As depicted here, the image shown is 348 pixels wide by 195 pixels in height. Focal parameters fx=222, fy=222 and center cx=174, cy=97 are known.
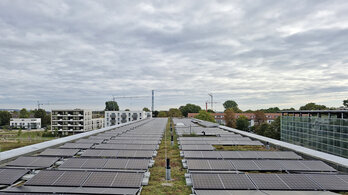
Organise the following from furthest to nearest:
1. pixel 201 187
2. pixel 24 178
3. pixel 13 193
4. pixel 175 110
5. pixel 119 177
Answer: pixel 175 110
pixel 24 178
pixel 119 177
pixel 201 187
pixel 13 193

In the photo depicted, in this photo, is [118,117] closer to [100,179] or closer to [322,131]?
[322,131]

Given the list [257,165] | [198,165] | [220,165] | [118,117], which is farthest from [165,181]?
[118,117]

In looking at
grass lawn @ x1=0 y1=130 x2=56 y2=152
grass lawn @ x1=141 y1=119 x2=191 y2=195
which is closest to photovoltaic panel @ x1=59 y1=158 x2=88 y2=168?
grass lawn @ x1=141 y1=119 x2=191 y2=195

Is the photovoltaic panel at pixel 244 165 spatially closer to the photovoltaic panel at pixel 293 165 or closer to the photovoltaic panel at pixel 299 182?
the photovoltaic panel at pixel 293 165

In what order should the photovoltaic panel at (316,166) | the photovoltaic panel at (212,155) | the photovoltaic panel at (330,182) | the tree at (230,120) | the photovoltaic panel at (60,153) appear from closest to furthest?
the photovoltaic panel at (330,182), the photovoltaic panel at (316,166), the photovoltaic panel at (212,155), the photovoltaic panel at (60,153), the tree at (230,120)

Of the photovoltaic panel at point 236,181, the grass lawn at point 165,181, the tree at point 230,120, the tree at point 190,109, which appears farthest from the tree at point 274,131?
the tree at point 190,109

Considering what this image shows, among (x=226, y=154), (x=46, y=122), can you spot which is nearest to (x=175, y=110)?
(x=46, y=122)

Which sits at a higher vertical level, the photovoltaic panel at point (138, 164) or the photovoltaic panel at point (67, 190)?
the photovoltaic panel at point (138, 164)

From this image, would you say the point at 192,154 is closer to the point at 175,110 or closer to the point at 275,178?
the point at 275,178
